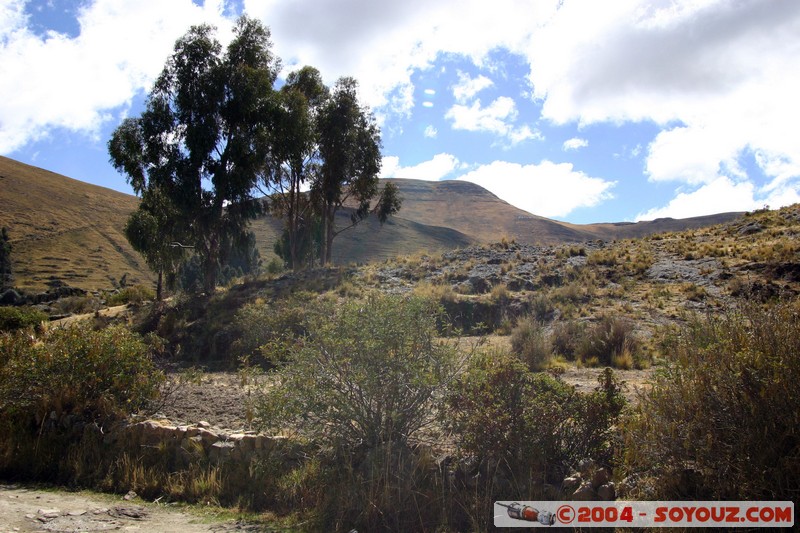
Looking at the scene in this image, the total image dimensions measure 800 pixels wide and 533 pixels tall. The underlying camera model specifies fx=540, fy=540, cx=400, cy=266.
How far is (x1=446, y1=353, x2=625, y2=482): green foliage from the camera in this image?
17.8 ft

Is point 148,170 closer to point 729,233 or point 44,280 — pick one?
point 729,233

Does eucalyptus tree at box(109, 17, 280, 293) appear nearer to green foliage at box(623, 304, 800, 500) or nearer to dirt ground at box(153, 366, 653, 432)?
dirt ground at box(153, 366, 653, 432)

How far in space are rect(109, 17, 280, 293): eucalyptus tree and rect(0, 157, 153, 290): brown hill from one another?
1330 inches

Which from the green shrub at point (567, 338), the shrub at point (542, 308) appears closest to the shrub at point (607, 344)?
the green shrub at point (567, 338)

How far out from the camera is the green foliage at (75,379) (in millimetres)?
7664

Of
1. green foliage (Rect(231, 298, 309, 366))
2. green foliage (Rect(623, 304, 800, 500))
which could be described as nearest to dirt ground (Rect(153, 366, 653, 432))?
green foliage (Rect(623, 304, 800, 500))

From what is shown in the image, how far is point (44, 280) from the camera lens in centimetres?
5238

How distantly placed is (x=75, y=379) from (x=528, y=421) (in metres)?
6.45

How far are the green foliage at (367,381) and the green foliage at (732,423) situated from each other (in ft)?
7.20

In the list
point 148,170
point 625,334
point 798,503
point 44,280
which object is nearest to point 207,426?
point 798,503

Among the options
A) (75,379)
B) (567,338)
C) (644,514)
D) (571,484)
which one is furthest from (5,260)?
(644,514)

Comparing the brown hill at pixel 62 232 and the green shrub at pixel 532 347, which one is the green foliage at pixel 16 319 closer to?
the green shrub at pixel 532 347

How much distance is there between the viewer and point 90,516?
18.2 ft

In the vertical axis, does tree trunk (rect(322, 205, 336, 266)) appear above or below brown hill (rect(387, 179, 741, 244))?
below
